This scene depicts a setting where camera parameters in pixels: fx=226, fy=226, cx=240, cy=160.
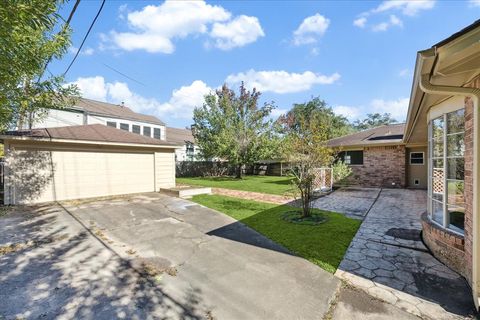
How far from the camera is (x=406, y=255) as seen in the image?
418 cm

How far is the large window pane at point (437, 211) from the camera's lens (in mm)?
4047

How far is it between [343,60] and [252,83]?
8092mm

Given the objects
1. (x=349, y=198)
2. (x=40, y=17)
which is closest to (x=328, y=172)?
(x=349, y=198)

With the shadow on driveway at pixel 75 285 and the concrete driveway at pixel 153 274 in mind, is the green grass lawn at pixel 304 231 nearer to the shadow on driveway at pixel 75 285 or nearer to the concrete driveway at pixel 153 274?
the concrete driveway at pixel 153 274

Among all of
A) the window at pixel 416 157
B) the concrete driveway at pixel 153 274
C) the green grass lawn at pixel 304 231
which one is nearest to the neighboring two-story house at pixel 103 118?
the concrete driveway at pixel 153 274

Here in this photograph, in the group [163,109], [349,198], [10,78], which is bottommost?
[349,198]

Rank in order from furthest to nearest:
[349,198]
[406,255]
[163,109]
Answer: [163,109] → [349,198] → [406,255]

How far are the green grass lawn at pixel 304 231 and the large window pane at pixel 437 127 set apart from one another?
271cm

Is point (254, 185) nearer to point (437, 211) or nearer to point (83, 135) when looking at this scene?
point (83, 135)

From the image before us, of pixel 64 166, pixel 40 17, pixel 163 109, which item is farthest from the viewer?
pixel 163 109

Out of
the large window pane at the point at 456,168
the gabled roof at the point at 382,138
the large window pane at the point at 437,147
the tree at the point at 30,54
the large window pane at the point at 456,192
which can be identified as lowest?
the large window pane at the point at 456,192

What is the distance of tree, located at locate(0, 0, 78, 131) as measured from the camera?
126 inches

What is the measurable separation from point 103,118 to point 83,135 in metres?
12.8

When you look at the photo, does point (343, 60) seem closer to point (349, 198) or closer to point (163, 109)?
point (349, 198)
